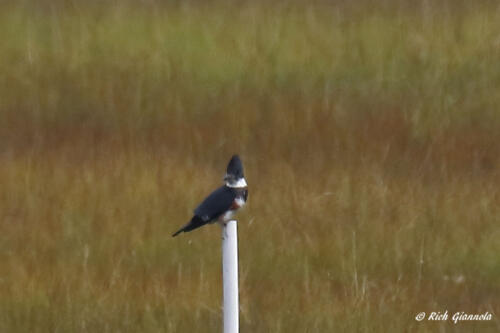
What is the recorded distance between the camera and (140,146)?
31.8 feet

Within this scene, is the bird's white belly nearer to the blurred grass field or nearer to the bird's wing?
the bird's wing

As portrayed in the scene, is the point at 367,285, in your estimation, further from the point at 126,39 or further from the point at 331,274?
the point at 126,39

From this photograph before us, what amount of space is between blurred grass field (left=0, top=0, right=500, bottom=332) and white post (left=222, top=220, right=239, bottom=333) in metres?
1.48

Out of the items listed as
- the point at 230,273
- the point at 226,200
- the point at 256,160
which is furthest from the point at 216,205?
the point at 256,160

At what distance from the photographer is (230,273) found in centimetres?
660

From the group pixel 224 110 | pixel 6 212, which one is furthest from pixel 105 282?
pixel 224 110

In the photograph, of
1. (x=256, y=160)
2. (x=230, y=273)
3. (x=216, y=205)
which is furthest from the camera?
(x=256, y=160)

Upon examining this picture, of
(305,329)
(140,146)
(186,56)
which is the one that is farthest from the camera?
(186,56)

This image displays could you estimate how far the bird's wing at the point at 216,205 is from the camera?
696 cm

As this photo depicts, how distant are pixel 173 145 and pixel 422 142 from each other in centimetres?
181

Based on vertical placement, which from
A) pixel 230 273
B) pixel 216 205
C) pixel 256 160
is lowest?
pixel 230 273

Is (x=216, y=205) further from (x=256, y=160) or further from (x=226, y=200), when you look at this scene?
(x=256, y=160)

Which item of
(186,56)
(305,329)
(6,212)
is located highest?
(186,56)

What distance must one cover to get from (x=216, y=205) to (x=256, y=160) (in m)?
2.70
